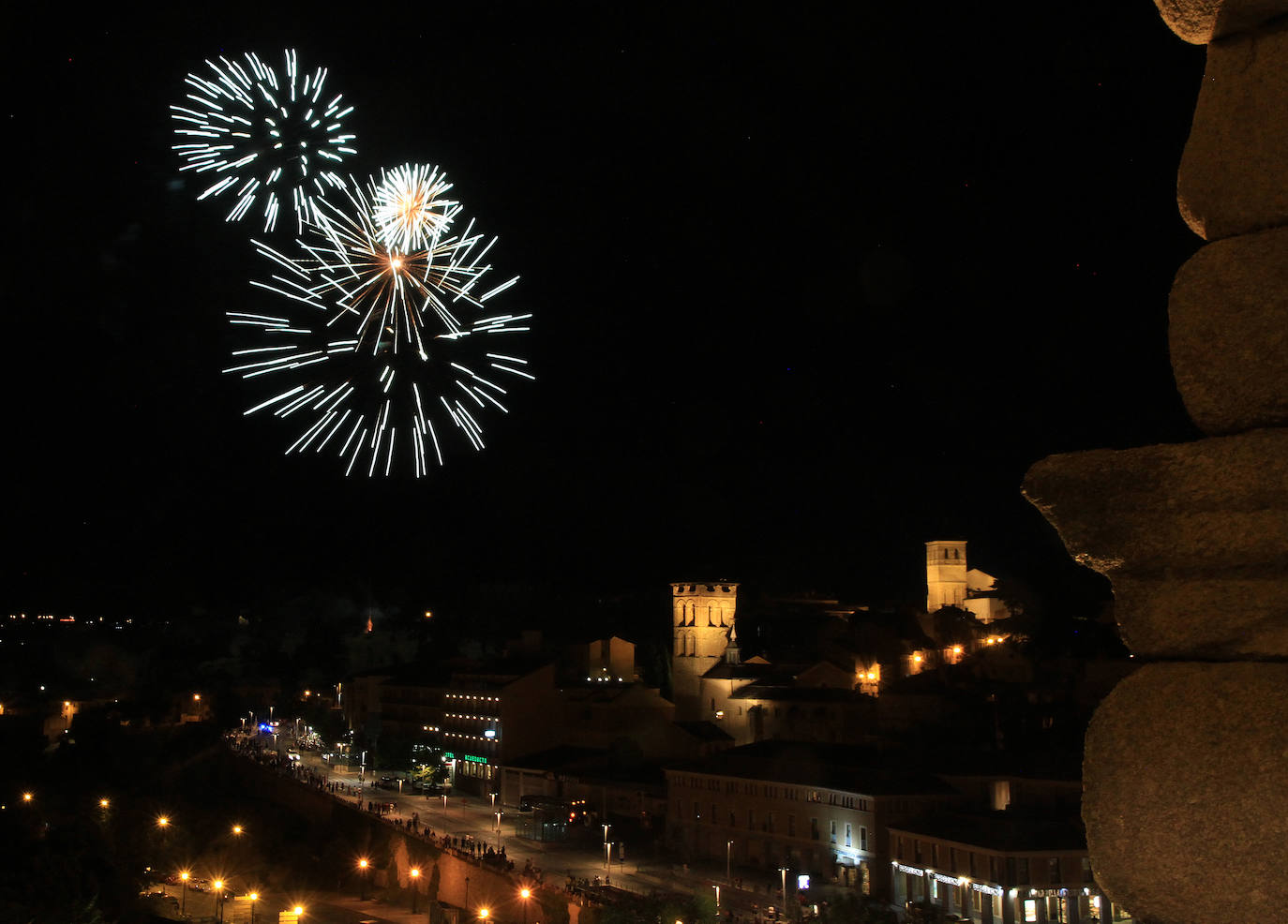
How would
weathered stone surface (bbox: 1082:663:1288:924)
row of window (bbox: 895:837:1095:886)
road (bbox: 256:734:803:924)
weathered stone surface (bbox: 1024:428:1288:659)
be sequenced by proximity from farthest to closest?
road (bbox: 256:734:803:924)
row of window (bbox: 895:837:1095:886)
weathered stone surface (bbox: 1024:428:1288:659)
weathered stone surface (bbox: 1082:663:1288:924)

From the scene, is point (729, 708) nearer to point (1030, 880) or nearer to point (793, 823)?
point (793, 823)

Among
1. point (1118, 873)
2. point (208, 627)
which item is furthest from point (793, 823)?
point (208, 627)

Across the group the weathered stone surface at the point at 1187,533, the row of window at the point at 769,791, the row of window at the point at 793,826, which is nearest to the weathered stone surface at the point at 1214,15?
the weathered stone surface at the point at 1187,533

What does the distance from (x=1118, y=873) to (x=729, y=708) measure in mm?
54359

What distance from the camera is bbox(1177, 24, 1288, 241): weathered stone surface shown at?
2883 millimetres

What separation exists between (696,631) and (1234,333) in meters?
59.9

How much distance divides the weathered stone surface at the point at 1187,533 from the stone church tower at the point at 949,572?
2497 inches

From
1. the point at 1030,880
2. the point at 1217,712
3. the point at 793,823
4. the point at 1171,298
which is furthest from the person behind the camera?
the point at 793,823

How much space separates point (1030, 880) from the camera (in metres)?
28.4

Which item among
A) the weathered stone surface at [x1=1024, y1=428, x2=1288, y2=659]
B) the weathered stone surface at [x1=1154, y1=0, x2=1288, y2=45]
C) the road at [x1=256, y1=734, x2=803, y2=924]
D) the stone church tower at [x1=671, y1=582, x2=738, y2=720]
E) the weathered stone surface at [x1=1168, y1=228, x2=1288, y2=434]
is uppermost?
the stone church tower at [x1=671, y1=582, x2=738, y2=720]

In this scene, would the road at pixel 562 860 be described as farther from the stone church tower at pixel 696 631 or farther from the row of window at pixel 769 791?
the stone church tower at pixel 696 631

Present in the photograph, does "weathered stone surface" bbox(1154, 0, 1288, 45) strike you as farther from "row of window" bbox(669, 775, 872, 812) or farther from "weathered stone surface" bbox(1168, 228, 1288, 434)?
"row of window" bbox(669, 775, 872, 812)

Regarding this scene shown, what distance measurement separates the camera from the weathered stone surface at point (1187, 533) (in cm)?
273

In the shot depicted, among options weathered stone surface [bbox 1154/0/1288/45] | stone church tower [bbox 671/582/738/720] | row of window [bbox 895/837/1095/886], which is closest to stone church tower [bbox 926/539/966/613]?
stone church tower [bbox 671/582/738/720]
